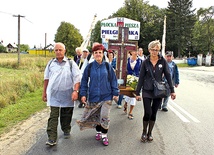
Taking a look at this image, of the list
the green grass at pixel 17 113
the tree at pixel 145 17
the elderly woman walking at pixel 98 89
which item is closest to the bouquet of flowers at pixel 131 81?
the elderly woman walking at pixel 98 89

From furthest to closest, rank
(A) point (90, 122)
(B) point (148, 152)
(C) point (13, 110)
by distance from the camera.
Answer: (C) point (13, 110) < (A) point (90, 122) < (B) point (148, 152)

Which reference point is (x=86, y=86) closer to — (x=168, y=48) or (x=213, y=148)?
(x=213, y=148)

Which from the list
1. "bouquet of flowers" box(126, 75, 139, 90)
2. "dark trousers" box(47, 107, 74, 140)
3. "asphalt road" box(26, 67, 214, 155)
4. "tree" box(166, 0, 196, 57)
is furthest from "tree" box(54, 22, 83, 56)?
"dark trousers" box(47, 107, 74, 140)

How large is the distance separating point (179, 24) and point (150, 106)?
55021 mm

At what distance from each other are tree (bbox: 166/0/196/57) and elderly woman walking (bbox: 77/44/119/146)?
5344cm

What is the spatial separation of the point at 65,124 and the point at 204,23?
1885 inches

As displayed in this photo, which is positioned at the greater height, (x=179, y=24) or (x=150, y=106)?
(x=179, y=24)

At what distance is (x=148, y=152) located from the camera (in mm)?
4090

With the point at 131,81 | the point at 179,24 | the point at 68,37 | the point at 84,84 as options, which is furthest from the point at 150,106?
the point at 68,37

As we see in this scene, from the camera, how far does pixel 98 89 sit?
13.9 feet

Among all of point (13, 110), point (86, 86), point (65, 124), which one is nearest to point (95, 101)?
point (86, 86)

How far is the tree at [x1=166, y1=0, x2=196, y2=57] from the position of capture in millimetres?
54969

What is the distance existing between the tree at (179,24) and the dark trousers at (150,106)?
53.0 meters

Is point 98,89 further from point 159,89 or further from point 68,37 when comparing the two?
point 68,37
